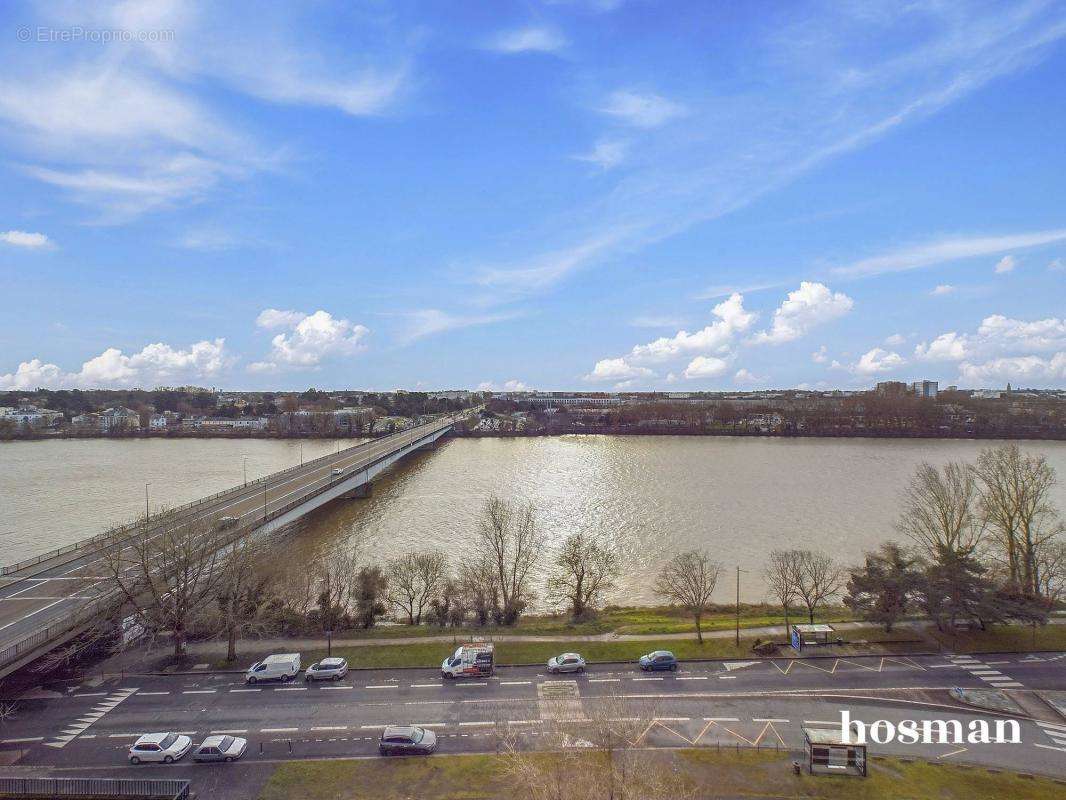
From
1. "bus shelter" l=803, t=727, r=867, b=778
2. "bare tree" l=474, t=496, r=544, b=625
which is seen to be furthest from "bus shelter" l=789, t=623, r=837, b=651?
"bare tree" l=474, t=496, r=544, b=625

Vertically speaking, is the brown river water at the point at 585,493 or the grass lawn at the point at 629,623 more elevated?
the brown river water at the point at 585,493

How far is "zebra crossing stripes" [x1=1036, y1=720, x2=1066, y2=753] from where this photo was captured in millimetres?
11945

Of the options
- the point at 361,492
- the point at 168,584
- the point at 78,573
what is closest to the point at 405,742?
the point at 168,584

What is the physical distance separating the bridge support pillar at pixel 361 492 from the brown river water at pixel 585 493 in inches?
46.5

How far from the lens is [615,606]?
21844 millimetres

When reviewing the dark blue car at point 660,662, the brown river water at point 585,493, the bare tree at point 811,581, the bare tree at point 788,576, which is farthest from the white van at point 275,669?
the bare tree at point 811,581

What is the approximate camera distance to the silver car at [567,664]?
49.9 ft

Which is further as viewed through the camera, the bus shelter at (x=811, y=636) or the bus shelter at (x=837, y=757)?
the bus shelter at (x=811, y=636)

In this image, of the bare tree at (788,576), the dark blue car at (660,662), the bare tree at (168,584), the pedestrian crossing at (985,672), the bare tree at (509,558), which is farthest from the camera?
the bare tree at (509,558)

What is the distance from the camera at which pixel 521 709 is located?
13.6 m

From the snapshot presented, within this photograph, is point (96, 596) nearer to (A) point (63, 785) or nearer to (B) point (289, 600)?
(B) point (289, 600)

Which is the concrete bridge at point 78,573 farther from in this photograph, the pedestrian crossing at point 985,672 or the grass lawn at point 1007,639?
the grass lawn at point 1007,639

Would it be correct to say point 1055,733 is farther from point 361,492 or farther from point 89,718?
point 361,492

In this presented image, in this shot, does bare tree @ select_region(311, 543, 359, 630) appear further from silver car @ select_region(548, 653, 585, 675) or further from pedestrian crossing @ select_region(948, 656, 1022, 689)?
pedestrian crossing @ select_region(948, 656, 1022, 689)
